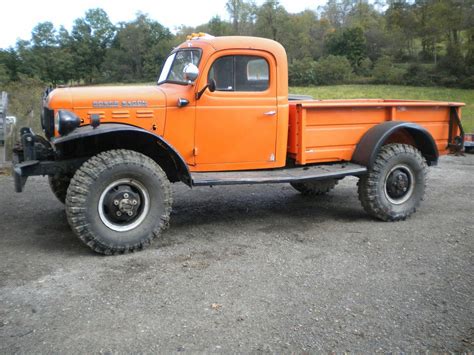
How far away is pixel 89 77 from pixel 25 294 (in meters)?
28.3

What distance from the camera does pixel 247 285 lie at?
4.07m

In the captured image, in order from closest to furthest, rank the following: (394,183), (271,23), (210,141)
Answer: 1. (210,141)
2. (394,183)
3. (271,23)

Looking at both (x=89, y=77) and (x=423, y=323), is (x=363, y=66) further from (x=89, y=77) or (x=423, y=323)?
(x=423, y=323)

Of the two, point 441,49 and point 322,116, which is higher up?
point 441,49

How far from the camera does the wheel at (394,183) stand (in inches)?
235

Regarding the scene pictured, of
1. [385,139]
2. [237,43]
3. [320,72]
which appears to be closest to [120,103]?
[237,43]

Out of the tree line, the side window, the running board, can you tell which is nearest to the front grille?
Result: the running board

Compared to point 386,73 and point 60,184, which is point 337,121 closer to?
point 60,184

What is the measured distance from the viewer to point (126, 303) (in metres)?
3.71

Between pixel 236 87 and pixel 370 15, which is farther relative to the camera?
pixel 370 15

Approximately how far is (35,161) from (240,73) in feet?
7.61

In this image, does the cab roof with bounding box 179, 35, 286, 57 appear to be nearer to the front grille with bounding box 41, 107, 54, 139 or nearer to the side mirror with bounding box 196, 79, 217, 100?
the side mirror with bounding box 196, 79, 217, 100

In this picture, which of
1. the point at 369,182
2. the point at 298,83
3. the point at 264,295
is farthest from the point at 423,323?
the point at 298,83

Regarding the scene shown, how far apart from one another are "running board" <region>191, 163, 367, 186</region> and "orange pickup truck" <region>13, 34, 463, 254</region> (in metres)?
0.01
